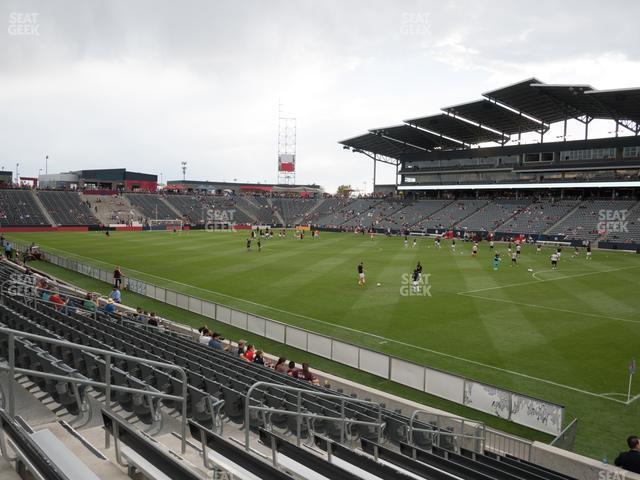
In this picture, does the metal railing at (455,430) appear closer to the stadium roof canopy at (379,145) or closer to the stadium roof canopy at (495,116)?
the stadium roof canopy at (495,116)

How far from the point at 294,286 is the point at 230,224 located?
6831 centimetres

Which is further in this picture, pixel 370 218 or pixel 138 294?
pixel 370 218

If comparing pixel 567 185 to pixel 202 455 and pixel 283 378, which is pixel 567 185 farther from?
pixel 202 455

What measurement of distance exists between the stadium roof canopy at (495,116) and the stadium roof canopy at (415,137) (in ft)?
36.4

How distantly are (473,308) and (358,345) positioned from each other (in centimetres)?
1069

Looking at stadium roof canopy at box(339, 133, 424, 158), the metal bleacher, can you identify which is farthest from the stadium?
stadium roof canopy at box(339, 133, 424, 158)

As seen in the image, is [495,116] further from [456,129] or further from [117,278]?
[117,278]

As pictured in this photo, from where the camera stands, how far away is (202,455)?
5.63 meters

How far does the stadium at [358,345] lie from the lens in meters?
5.80

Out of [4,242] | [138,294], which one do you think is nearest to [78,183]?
[4,242]
